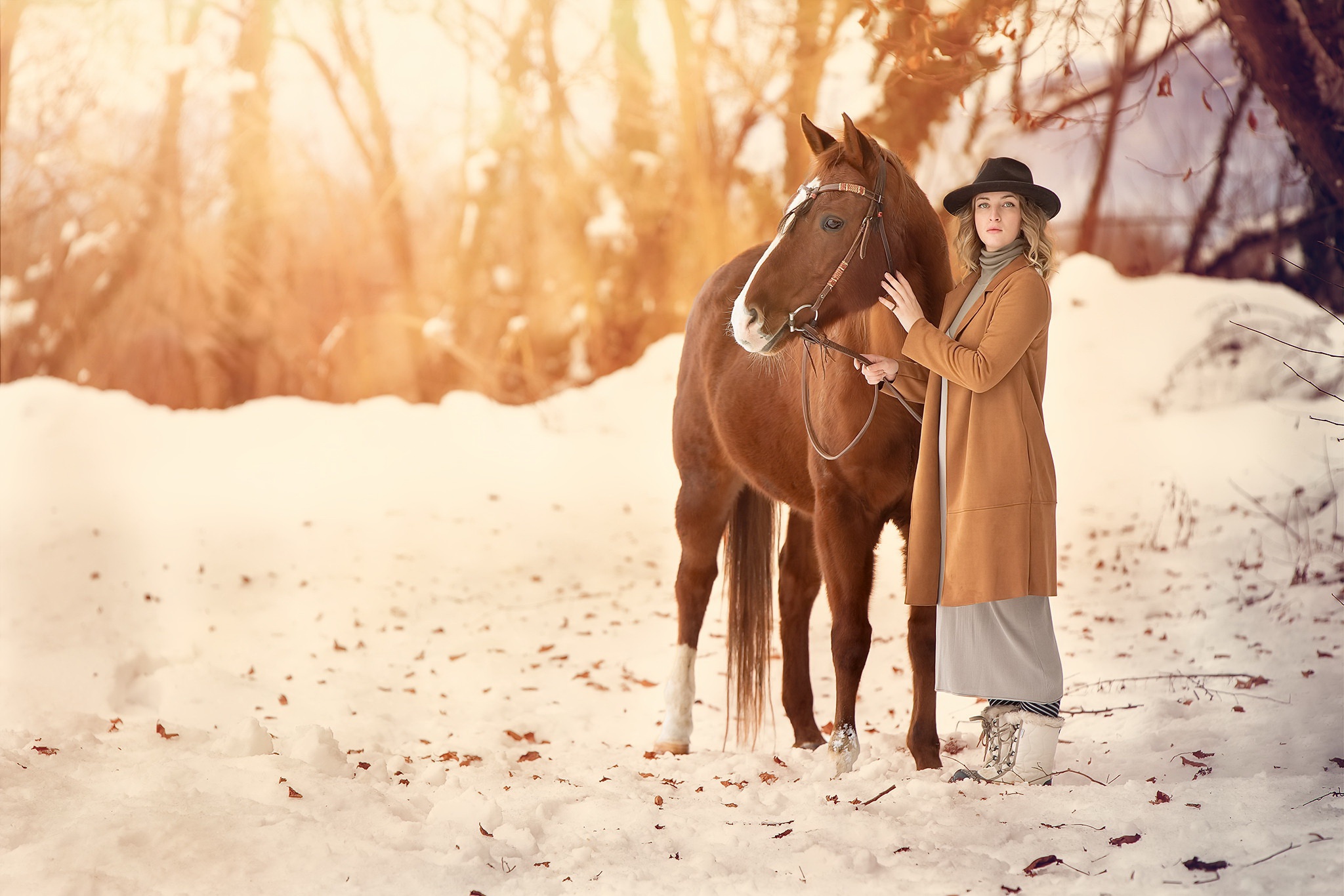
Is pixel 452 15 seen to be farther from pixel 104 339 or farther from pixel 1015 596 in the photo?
pixel 1015 596

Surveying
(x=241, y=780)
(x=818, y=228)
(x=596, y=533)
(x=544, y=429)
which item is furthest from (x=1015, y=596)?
(x=544, y=429)

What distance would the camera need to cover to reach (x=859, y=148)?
3.09 metres

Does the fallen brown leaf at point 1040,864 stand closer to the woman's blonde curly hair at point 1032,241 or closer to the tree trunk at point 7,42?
the woman's blonde curly hair at point 1032,241

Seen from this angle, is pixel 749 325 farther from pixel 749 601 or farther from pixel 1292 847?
pixel 1292 847

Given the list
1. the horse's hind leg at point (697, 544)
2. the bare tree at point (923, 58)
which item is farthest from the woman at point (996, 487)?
the horse's hind leg at point (697, 544)

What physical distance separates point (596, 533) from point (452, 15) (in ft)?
20.5

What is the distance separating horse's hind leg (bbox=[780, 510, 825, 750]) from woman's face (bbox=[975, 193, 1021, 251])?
1.48 m

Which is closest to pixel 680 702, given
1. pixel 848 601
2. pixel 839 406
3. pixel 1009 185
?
pixel 848 601

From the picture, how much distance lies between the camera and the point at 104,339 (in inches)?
417

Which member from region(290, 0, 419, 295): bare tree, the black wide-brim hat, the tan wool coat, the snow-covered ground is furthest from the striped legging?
region(290, 0, 419, 295): bare tree

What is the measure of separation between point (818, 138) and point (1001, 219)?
66 cm

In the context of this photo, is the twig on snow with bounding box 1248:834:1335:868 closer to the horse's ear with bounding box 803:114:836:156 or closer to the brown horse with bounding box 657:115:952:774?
the brown horse with bounding box 657:115:952:774

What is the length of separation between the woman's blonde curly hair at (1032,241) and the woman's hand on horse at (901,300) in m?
0.20

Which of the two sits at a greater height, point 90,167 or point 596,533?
point 90,167
